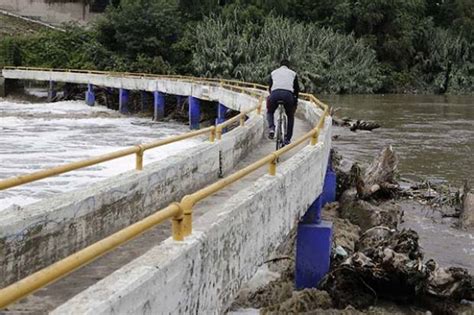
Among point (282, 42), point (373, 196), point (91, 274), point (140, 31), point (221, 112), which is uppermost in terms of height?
point (140, 31)

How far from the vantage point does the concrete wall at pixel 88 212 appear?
5.84m

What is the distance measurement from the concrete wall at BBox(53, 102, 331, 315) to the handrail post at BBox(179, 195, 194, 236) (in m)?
0.07

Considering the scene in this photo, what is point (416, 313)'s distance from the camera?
8523mm

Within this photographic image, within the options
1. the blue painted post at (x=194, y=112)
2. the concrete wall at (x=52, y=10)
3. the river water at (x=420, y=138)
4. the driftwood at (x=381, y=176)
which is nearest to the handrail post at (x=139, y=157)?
the driftwood at (x=381, y=176)

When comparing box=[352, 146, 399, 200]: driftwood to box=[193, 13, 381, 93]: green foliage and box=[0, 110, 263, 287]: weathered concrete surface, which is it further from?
box=[193, 13, 381, 93]: green foliage

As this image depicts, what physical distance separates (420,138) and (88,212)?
22148mm

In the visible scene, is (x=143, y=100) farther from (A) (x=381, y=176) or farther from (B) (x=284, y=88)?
(B) (x=284, y=88)

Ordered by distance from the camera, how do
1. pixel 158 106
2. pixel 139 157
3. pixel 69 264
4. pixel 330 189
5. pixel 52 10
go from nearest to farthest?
pixel 69 264 < pixel 139 157 < pixel 330 189 < pixel 158 106 < pixel 52 10

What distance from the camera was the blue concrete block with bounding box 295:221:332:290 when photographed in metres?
9.57

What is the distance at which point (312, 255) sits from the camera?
961 centimetres

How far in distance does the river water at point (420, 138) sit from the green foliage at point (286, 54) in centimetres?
964

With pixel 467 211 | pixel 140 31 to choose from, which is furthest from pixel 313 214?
pixel 140 31

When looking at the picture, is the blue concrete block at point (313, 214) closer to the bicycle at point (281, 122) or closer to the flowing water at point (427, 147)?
the bicycle at point (281, 122)

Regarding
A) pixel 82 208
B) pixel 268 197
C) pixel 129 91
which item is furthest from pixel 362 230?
pixel 129 91
